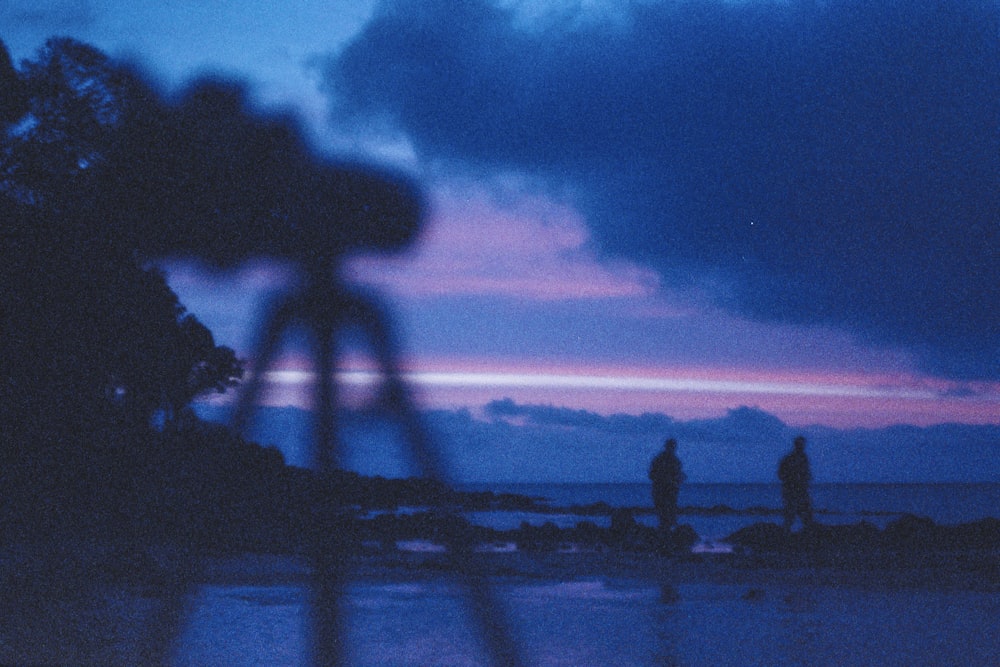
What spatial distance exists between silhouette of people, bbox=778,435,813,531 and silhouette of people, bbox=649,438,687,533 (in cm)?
172

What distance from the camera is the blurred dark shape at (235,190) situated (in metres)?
4.32

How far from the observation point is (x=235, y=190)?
6.36 meters

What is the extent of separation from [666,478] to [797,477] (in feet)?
7.22

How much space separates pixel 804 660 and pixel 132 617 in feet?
16.9

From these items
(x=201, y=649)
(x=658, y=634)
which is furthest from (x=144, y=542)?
(x=658, y=634)

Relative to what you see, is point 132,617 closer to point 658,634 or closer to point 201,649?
point 201,649

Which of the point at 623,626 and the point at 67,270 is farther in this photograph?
the point at 67,270

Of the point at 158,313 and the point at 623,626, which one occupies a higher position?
the point at 158,313

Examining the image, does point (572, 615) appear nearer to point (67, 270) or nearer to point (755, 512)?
point (67, 270)

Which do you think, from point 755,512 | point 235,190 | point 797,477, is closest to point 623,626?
point 235,190

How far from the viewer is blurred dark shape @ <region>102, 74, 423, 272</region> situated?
170 inches

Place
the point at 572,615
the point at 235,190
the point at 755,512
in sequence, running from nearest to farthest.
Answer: the point at 235,190 < the point at 572,615 < the point at 755,512

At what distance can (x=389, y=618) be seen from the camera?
8.94 metres

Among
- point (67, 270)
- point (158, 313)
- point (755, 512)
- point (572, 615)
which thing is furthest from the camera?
point (755, 512)
